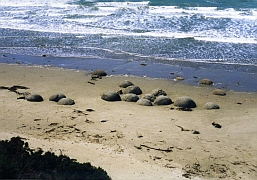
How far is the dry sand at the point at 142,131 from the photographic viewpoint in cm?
1047

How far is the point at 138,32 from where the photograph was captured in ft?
86.4

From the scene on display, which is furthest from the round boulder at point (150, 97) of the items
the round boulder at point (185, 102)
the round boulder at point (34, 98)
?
the round boulder at point (34, 98)

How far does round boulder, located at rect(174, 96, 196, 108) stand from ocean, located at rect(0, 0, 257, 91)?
148 inches

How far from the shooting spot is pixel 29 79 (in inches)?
703

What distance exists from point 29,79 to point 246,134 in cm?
917

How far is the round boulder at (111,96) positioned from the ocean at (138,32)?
416 centimetres

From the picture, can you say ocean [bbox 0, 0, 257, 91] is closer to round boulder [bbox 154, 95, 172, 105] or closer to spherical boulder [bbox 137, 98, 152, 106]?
round boulder [bbox 154, 95, 172, 105]

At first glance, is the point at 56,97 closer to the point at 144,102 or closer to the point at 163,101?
the point at 144,102

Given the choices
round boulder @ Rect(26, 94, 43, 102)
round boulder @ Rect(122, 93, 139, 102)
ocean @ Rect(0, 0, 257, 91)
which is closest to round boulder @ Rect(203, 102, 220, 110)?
round boulder @ Rect(122, 93, 139, 102)

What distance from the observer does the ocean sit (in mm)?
21094

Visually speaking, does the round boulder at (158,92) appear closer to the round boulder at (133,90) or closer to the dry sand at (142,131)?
the dry sand at (142,131)

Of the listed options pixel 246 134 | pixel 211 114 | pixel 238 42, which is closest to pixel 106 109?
pixel 211 114

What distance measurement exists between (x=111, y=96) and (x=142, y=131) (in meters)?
3.09

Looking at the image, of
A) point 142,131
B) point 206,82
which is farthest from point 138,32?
point 142,131
